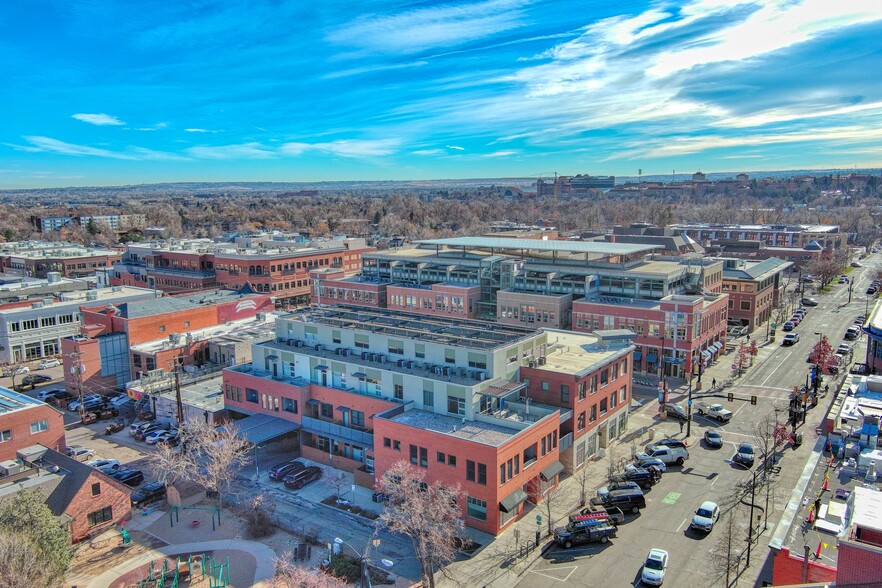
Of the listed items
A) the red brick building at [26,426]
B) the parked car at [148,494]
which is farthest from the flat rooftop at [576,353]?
the red brick building at [26,426]

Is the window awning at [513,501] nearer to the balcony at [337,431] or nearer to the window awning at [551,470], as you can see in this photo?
the window awning at [551,470]

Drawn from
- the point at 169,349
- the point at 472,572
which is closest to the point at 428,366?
the point at 472,572

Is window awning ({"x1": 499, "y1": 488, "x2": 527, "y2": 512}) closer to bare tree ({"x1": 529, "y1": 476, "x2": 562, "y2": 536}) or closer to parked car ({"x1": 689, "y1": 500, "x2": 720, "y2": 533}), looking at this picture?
bare tree ({"x1": 529, "y1": 476, "x2": 562, "y2": 536})

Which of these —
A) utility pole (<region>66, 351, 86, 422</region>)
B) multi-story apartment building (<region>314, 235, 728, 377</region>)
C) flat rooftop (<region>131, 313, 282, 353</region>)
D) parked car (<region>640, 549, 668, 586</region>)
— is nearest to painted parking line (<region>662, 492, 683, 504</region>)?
parked car (<region>640, 549, 668, 586</region>)

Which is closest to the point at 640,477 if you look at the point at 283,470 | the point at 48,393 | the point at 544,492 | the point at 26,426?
the point at 544,492

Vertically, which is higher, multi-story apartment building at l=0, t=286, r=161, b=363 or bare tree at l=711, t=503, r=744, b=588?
multi-story apartment building at l=0, t=286, r=161, b=363

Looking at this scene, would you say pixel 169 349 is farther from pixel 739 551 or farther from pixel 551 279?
pixel 739 551

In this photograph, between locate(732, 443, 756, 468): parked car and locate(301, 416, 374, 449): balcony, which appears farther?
locate(732, 443, 756, 468): parked car
